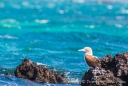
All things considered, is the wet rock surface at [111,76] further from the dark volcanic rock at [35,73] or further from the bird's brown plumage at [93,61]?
the dark volcanic rock at [35,73]

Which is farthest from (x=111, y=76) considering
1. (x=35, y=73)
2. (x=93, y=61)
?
(x=35, y=73)

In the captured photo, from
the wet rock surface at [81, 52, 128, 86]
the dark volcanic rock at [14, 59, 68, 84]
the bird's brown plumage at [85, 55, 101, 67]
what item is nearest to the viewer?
the wet rock surface at [81, 52, 128, 86]

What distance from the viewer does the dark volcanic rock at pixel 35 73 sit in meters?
14.8

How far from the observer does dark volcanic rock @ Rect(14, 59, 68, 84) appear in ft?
48.5

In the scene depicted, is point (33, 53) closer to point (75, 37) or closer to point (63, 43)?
point (63, 43)

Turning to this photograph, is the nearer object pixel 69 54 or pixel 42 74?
pixel 42 74

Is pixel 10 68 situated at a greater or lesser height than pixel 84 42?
lesser

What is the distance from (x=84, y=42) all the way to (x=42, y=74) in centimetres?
1802

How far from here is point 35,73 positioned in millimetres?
14875

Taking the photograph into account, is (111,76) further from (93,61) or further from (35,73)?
(35,73)

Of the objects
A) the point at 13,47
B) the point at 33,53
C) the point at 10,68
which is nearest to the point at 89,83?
the point at 10,68

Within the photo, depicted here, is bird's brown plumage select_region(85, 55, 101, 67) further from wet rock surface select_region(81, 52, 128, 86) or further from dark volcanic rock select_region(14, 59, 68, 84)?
wet rock surface select_region(81, 52, 128, 86)

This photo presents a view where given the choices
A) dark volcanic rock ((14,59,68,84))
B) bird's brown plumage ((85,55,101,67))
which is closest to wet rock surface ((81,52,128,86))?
bird's brown plumage ((85,55,101,67))

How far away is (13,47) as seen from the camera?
27.1 metres
